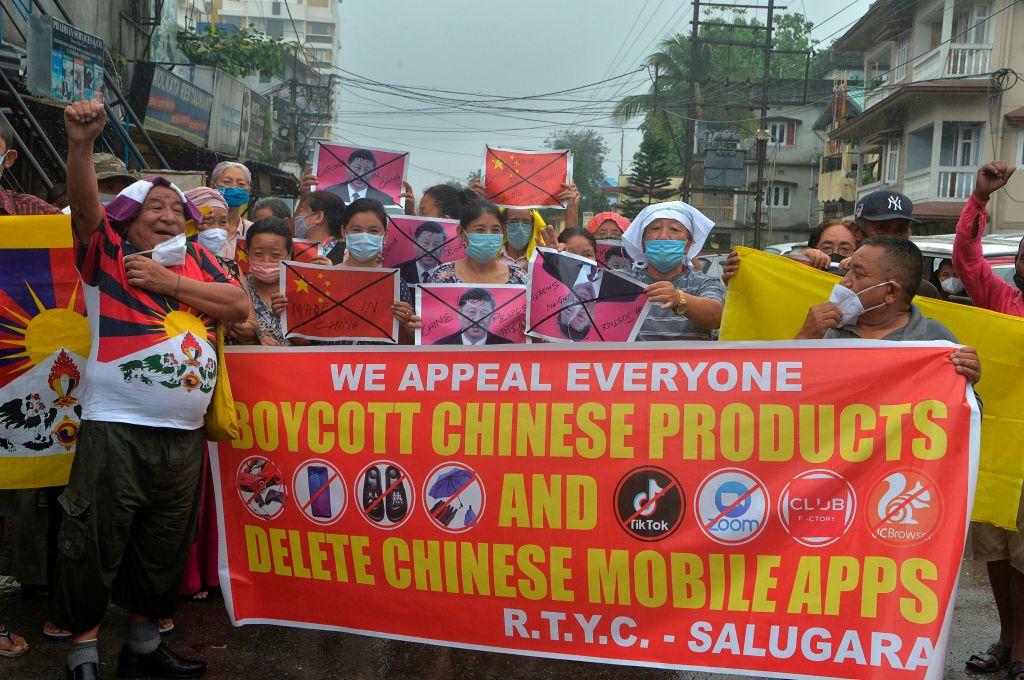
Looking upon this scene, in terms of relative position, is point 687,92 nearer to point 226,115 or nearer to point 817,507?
point 226,115

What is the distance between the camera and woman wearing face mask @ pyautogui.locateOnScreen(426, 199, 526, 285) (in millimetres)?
5242

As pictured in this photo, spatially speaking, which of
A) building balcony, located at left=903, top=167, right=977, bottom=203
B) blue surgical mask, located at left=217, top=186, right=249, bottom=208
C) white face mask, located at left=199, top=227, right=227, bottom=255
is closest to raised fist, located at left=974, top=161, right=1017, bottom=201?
white face mask, located at left=199, top=227, right=227, bottom=255

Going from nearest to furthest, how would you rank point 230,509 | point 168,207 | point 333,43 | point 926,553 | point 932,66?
point 926,553 < point 168,207 < point 230,509 < point 932,66 < point 333,43

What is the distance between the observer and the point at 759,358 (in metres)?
→ 3.64

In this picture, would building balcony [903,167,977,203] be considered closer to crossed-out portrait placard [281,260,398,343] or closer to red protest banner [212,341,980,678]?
crossed-out portrait placard [281,260,398,343]

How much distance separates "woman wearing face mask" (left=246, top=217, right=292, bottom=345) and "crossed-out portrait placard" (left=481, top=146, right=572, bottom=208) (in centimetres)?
159

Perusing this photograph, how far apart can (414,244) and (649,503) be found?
2.74 meters

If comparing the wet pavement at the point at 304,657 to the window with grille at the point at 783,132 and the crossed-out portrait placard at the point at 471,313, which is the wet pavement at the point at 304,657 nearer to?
the crossed-out portrait placard at the point at 471,313

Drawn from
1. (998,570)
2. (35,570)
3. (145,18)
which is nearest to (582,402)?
(998,570)

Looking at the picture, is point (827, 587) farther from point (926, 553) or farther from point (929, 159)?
point (929, 159)

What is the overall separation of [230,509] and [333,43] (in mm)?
124807

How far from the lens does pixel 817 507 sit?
138 inches

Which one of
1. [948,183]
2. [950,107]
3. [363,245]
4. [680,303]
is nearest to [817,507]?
[680,303]

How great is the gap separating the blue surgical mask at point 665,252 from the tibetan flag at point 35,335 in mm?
2484
